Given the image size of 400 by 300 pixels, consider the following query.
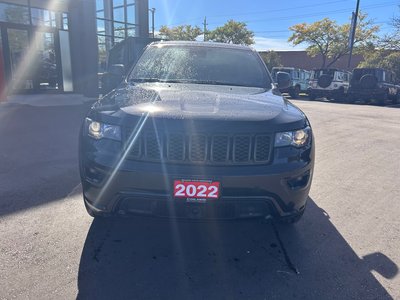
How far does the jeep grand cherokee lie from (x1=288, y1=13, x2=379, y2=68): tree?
3617 centimetres

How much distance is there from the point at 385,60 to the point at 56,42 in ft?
83.4

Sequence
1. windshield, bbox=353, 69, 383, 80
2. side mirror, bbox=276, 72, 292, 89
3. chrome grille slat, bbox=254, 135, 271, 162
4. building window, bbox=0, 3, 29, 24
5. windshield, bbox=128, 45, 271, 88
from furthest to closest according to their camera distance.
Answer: windshield, bbox=353, 69, 383, 80 → building window, bbox=0, 3, 29, 24 → side mirror, bbox=276, 72, 292, 89 → windshield, bbox=128, 45, 271, 88 → chrome grille slat, bbox=254, 135, 271, 162

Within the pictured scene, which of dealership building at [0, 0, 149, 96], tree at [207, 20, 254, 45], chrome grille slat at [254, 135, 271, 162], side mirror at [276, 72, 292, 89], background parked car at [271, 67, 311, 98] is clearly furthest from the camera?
tree at [207, 20, 254, 45]

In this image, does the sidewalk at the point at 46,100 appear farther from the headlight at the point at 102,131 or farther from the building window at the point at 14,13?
the headlight at the point at 102,131

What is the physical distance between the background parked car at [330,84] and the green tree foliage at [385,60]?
933cm

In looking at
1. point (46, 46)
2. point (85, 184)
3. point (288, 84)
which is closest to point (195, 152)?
point (85, 184)

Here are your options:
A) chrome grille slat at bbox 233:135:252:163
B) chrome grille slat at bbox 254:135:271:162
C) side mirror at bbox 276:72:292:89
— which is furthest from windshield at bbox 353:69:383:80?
chrome grille slat at bbox 233:135:252:163

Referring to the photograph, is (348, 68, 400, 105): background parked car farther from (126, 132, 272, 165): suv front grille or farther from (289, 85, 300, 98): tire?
(126, 132, 272, 165): suv front grille

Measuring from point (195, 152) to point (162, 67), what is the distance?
1.80m

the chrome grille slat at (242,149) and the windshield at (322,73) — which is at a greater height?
the windshield at (322,73)

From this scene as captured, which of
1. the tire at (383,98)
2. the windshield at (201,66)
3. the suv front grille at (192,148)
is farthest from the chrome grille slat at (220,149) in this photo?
the tire at (383,98)

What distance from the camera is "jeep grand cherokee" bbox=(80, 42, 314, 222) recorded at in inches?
91.5

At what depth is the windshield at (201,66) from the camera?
3.69 m

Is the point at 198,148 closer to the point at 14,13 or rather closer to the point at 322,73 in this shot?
the point at 14,13
